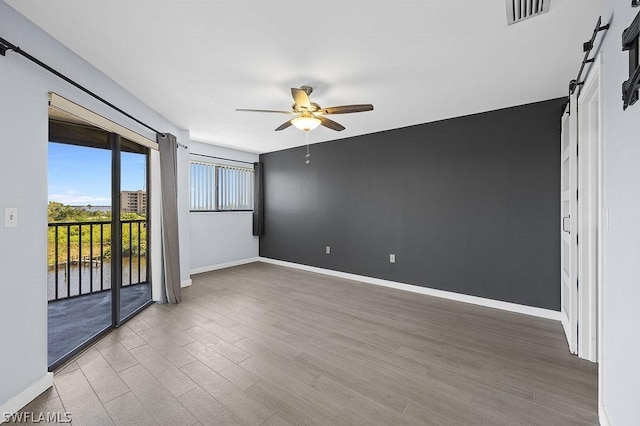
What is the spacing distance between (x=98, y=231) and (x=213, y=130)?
2.20m

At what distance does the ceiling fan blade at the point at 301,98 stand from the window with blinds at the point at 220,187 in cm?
348

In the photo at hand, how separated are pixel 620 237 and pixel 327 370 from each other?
1969 mm

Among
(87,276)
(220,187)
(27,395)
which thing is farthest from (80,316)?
(220,187)

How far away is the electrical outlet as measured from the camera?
5.42ft

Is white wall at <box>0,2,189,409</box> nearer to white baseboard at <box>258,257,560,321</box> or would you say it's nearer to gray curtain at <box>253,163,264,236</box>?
white baseboard at <box>258,257,560,321</box>

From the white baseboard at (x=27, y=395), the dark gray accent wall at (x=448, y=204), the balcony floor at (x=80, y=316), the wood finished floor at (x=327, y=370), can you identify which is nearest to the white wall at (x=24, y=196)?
the white baseboard at (x=27, y=395)

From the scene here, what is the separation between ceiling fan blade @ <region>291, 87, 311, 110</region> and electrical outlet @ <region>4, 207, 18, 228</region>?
81.3 inches

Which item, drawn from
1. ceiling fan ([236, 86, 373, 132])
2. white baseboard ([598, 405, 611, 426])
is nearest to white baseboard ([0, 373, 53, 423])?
ceiling fan ([236, 86, 373, 132])

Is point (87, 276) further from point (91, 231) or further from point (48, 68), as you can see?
point (48, 68)

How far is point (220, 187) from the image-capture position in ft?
18.9

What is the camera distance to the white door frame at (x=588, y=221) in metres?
2.10

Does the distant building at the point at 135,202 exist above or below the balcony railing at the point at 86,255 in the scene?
above

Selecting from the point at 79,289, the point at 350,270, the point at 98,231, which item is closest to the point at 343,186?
the point at 350,270

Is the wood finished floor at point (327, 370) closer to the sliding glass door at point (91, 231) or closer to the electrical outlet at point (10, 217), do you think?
the sliding glass door at point (91, 231)
